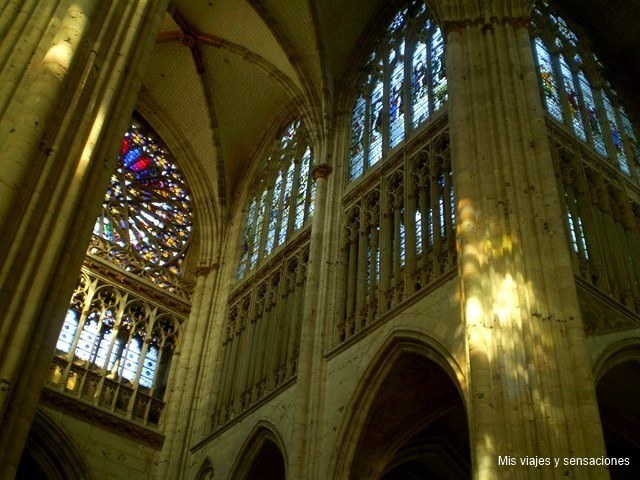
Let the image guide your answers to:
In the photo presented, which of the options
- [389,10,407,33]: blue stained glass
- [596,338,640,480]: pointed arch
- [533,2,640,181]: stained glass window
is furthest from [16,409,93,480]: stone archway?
[389,10,407,33]: blue stained glass

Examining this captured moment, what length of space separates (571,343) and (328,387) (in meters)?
4.74

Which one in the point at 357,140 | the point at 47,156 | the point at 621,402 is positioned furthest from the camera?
the point at 357,140

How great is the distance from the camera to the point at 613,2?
1827 centimetres

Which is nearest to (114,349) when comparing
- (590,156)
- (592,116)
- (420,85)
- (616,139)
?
(420,85)

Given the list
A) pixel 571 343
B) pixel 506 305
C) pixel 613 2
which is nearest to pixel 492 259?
pixel 506 305

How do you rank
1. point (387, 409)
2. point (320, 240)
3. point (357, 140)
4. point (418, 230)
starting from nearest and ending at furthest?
1. point (387, 409)
2. point (418, 230)
3. point (320, 240)
4. point (357, 140)

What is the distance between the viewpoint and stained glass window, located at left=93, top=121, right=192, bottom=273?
19.0 m

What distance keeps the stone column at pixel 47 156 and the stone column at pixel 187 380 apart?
9585 millimetres

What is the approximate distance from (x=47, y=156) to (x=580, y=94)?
38.6ft

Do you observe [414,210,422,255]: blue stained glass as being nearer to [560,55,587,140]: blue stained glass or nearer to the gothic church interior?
the gothic church interior

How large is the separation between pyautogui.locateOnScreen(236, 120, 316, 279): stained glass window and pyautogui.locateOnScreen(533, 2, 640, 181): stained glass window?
17.6 feet

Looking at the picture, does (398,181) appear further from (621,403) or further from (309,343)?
(621,403)

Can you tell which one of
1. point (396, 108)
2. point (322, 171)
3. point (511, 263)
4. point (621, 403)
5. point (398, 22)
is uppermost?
point (398, 22)

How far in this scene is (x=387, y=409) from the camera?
12.9 m
